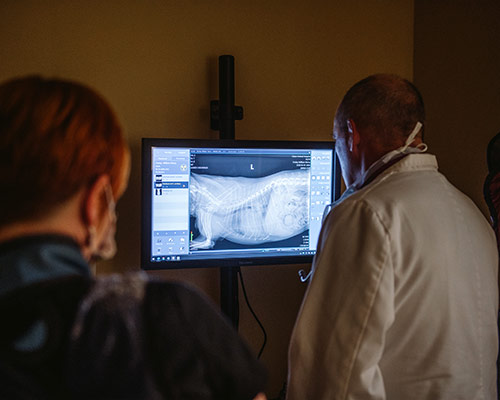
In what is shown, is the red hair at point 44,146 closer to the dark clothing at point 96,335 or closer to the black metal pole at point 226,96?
the dark clothing at point 96,335

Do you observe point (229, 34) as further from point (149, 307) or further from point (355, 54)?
point (149, 307)

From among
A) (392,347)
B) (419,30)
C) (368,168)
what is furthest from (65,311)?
(419,30)

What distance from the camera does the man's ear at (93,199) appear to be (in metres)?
0.64

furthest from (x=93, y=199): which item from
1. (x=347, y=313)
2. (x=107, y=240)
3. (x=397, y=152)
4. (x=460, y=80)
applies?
(x=460, y=80)

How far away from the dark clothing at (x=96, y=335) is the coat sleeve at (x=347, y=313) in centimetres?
65

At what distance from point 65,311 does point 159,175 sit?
1237 mm

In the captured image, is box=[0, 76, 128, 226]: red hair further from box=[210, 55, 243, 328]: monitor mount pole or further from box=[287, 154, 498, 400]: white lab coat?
box=[210, 55, 243, 328]: monitor mount pole

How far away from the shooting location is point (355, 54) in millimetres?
2312

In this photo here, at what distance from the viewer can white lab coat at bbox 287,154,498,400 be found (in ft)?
3.95

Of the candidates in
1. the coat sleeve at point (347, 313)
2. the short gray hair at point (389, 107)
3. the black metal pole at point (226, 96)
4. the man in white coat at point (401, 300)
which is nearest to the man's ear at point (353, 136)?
the short gray hair at point (389, 107)

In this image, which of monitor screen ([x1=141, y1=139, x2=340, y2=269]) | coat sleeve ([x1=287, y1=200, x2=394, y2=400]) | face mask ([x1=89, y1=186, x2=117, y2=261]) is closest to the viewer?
face mask ([x1=89, y1=186, x2=117, y2=261])

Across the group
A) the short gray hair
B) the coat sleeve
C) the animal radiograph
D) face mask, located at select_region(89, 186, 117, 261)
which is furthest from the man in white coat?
face mask, located at select_region(89, 186, 117, 261)

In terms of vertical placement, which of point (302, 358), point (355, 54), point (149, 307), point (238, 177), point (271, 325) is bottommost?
point (271, 325)

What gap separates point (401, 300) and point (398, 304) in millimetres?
13
